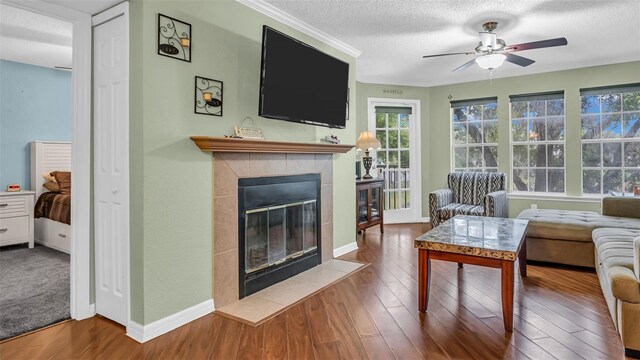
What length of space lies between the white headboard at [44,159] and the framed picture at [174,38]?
3507mm

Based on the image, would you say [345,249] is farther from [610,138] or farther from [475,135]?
[610,138]

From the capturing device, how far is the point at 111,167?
2346 millimetres

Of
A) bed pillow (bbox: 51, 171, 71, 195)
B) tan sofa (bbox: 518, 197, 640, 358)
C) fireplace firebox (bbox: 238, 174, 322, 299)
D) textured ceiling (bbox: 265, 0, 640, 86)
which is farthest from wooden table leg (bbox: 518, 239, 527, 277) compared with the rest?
bed pillow (bbox: 51, 171, 71, 195)

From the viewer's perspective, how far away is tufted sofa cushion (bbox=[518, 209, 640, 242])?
3.40 m

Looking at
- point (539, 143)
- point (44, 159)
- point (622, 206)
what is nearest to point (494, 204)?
point (622, 206)

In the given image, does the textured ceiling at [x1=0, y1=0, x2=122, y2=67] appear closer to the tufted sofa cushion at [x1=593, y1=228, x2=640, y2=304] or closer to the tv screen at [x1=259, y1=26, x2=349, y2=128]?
the tv screen at [x1=259, y1=26, x2=349, y2=128]

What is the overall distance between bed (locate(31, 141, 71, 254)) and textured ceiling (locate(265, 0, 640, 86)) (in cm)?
345

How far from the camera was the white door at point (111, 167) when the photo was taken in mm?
2233

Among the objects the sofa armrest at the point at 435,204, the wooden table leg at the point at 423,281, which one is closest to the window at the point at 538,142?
the sofa armrest at the point at 435,204

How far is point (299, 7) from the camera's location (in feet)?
10.1

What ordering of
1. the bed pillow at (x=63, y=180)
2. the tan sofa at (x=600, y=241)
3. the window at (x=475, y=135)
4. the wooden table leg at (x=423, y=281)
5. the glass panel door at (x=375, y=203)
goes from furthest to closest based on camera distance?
the window at (x=475, y=135) → the glass panel door at (x=375, y=203) → the bed pillow at (x=63, y=180) → the wooden table leg at (x=423, y=281) → the tan sofa at (x=600, y=241)

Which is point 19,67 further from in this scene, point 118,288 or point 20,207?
point 118,288

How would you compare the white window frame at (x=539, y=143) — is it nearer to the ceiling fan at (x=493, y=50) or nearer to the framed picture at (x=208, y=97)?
the ceiling fan at (x=493, y=50)

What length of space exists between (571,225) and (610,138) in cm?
234
